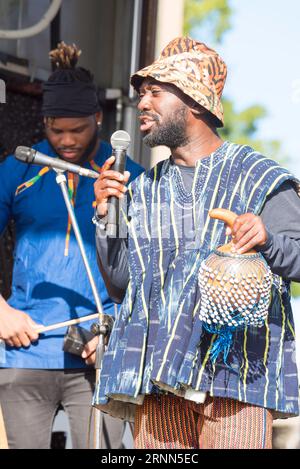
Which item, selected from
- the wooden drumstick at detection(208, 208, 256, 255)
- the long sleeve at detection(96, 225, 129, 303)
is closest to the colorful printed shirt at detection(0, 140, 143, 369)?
the long sleeve at detection(96, 225, 129, 303)

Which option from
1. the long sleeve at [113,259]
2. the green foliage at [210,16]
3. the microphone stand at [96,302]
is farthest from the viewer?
the green foliage at [210,16]

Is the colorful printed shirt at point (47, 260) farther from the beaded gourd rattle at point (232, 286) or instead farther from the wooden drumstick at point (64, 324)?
the beaded gourd rattle at point (232, 286)

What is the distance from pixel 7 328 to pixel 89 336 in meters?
0.33

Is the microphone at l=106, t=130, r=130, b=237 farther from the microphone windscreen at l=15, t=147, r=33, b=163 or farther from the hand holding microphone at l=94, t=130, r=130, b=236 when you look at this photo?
the microphone windscreen at l=15, t=147, r=33, b=163

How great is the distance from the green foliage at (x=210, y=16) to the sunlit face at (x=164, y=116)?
16223mm

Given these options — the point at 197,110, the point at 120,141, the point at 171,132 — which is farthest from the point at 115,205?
the point at 197,110

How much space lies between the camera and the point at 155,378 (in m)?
3.16

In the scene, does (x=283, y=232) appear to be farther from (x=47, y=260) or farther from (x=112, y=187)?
(x=47, y=260)

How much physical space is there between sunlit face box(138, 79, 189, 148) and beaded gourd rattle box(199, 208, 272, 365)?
1.55 feet

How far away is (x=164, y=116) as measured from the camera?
11.5 ft

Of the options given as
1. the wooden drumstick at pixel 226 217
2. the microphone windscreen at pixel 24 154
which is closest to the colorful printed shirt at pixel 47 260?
the microphone windscreen at pixel 24 154

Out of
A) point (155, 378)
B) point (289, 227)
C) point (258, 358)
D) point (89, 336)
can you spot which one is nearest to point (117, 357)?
point (155, 378)

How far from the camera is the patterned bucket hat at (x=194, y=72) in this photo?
11.4ft

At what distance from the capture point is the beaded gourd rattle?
3027 mm
